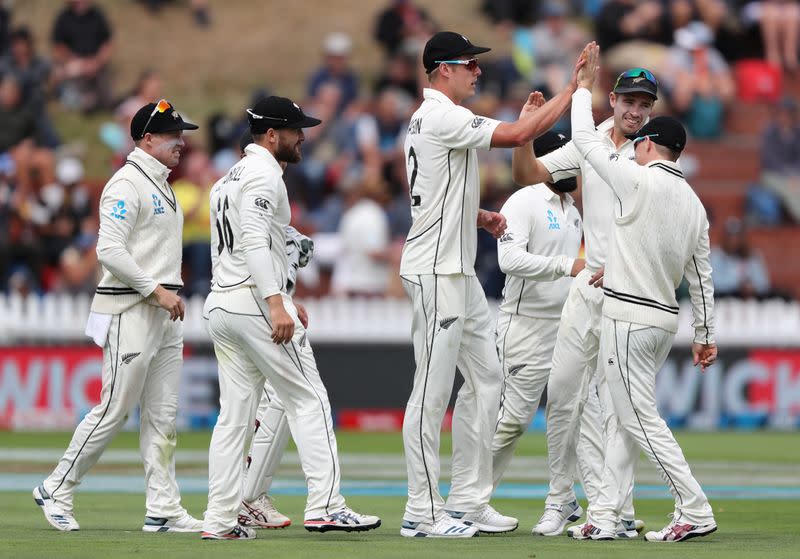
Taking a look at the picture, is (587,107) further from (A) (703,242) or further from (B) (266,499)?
(B) (266,499)

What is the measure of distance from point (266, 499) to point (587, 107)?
10.1ft

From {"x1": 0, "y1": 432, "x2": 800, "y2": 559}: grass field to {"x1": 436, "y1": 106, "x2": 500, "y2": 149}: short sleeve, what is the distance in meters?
2.20

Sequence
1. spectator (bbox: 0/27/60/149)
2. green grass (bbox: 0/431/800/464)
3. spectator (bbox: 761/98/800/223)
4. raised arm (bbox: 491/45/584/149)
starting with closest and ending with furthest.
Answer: raised arm (bbox: 491/45/584/149) < green grass (bbox: 0/431/800/464) < spectator (bbox: 0/27/60/149) < spectator (bbox: 761/98/800/223)

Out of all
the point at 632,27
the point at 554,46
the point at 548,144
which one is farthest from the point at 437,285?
the point at 632,27

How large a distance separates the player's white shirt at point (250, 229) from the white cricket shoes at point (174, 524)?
1.41 metres

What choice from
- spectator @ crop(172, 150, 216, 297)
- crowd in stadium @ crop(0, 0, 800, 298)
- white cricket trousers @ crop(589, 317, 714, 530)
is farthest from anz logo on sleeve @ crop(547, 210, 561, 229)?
spectator @ crop(172, 150, 216, 297)

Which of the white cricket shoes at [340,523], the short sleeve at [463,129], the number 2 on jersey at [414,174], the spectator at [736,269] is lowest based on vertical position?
the white cricket shoes at [340,523]

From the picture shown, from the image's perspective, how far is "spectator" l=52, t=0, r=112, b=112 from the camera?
985 inches

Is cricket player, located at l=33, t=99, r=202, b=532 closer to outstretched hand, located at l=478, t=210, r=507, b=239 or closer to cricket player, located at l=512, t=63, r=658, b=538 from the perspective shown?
outstretched hand, located at l=478, t=210, r=507, b=239

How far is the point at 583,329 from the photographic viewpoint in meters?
9.66

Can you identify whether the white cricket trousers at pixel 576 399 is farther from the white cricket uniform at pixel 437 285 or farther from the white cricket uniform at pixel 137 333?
the white cricket uniform at pixel 137 333

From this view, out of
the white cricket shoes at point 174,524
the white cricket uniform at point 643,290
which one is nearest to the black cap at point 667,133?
the white cricket uniform at point 643,290

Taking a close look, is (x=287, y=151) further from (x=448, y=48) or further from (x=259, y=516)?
(x=259, y=516)

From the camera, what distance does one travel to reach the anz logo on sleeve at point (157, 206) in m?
9.81
